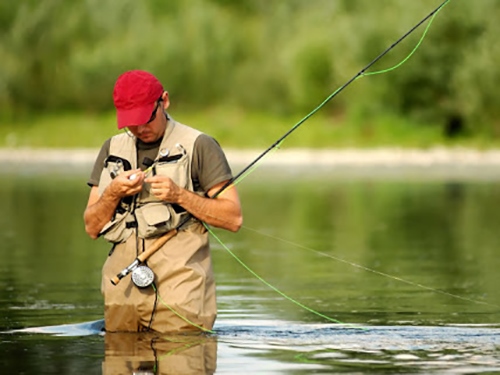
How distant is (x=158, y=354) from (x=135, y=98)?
1204 millimetres

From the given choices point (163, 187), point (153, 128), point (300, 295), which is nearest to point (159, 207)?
point (163, 187)

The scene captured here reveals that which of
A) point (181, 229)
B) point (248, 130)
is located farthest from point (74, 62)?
point (181, 229)

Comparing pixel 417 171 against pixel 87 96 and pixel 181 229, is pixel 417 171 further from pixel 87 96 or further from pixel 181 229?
pixel 181 229

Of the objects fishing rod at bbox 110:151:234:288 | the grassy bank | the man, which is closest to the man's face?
the man

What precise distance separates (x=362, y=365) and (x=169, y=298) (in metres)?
0.96

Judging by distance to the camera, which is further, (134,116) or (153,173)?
(153,173)

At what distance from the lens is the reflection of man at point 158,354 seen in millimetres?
7031

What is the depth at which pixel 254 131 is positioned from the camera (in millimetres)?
41375

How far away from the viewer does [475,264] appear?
1300 cm

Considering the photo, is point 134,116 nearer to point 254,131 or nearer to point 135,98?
point 135,98

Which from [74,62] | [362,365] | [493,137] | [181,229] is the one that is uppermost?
[74,62]

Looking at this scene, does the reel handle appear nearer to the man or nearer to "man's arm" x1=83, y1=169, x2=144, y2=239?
the man

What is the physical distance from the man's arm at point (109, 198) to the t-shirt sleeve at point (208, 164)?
13.2 inches

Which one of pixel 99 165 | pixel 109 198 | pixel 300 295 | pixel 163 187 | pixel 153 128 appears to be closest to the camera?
pixel 163 187
